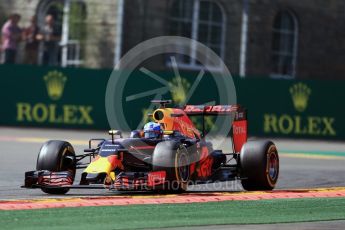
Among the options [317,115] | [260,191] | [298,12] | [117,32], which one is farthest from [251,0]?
[260,191]

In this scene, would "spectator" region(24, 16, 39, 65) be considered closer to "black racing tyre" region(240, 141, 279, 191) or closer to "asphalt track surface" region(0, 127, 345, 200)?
"asphalt track surface" region(0, 127, 345, 200)

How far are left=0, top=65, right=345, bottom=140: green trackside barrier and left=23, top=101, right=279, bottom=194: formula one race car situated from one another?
45.8 ft

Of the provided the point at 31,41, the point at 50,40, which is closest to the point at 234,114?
the point at 31,41

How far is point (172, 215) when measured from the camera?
1094cm

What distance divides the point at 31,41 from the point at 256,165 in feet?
65.5

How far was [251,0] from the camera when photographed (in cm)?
3741

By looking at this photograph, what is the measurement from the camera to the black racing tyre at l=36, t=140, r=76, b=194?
1334 centimetres

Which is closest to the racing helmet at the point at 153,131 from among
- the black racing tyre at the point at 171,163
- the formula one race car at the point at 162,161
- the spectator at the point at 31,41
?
Answer: the formula one race car at the point at 162,161

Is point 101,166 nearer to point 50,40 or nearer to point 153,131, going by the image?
point 153,131

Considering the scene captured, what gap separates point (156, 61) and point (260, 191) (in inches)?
820

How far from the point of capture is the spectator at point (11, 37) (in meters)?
31.8

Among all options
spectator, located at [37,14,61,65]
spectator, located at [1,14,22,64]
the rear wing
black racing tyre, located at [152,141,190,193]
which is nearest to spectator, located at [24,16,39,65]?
spectator, located at [37,14,61,65]

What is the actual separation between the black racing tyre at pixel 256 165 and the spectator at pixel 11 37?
18779 mm

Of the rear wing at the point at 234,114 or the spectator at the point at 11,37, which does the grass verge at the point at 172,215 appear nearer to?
the rear wing at the point at 234,114
